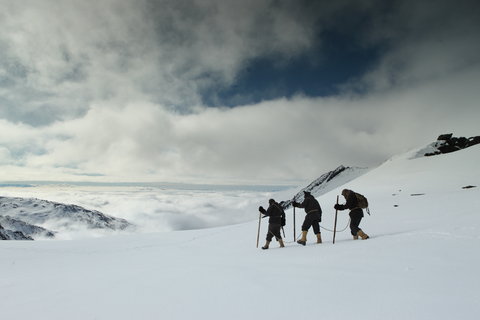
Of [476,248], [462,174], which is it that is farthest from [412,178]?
[476,248]

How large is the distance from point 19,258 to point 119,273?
6870mm

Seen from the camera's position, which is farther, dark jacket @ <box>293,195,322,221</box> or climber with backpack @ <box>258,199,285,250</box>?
climber with backpack @ <box>258,199,285,250</box>

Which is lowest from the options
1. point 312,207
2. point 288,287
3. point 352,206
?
point 288,287

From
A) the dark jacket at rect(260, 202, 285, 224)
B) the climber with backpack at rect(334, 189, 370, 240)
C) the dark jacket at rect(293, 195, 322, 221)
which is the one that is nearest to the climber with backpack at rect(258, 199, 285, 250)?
the dark jacket at rect(260, 202, 285, 224)

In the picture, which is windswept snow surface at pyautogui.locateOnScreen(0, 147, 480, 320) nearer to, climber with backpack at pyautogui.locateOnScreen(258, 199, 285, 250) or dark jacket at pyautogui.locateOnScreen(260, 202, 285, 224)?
climber with backpack at pyautogui.locateOnScreen(258, 199, 285, 250)

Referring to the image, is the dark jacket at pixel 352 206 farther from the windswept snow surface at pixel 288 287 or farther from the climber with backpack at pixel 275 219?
the climber with backpack at pixel 275 219

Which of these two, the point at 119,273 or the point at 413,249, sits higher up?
the point at 413,249

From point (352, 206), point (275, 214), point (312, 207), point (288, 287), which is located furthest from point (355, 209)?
point (288, 287)

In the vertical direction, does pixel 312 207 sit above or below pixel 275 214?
above

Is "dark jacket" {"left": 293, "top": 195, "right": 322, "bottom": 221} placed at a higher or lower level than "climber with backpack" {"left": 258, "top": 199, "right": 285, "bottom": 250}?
higher

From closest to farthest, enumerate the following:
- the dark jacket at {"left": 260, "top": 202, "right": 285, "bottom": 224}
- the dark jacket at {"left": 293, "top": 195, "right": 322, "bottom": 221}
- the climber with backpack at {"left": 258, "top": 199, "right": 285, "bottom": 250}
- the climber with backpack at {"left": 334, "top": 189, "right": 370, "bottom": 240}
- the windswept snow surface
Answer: the windswept snow surface, the climber with backpack at {"left": 334, "top": 189, "right": 370, "bottom": 240}, the dark jacket at {"left": 293, "top": 195, "right": 322, "bottom": 221}, the climber with backpack at {"left": 258, "top": 199, "right": 285, "bottom": 250}, the dark jacket at {"left": 260, "top": 202, "right": 285, "bottom": 224}

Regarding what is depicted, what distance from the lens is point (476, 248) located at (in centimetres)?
643

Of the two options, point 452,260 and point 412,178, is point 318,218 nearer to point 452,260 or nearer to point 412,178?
point 452,260

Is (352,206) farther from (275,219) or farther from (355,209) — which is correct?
(275,219)
